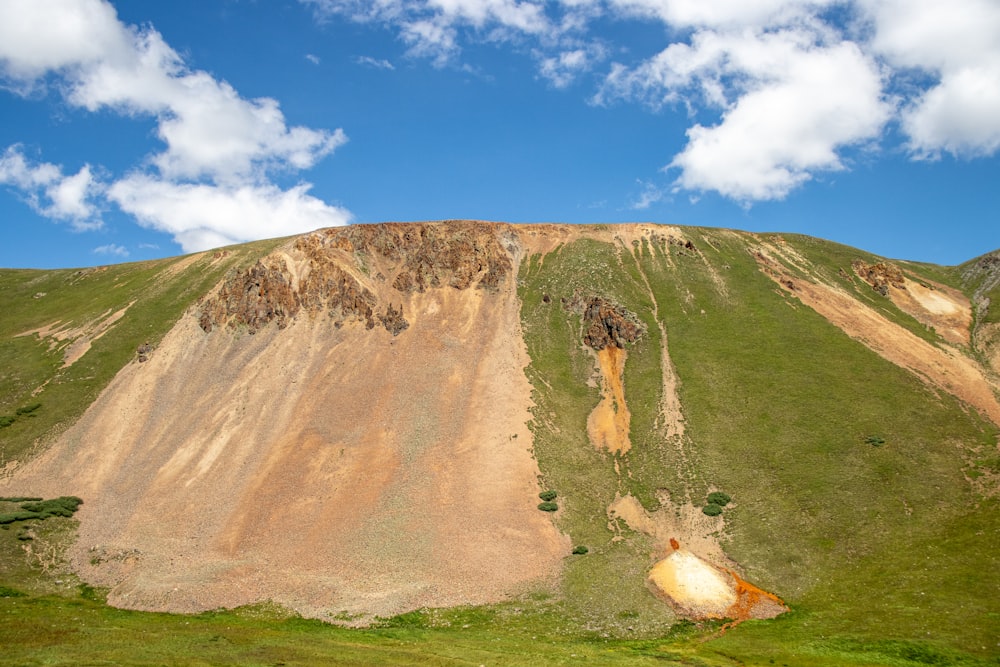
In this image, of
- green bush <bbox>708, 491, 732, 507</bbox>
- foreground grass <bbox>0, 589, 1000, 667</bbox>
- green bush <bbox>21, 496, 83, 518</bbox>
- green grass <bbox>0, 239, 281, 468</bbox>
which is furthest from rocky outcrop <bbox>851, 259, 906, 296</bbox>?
green bush <bbox>21, 496, 83, 518</bbox>

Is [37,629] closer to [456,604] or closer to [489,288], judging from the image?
[456,604]

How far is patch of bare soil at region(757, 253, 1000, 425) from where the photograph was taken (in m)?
76.8

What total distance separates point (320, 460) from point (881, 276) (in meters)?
104

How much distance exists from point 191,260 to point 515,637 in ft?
369

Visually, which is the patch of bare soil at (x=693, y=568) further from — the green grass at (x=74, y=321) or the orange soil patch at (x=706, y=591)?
the green grass at (x=74, y=321)

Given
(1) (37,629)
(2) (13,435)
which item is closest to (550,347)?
(1) (37,629)

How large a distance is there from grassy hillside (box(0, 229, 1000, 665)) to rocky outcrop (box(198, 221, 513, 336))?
31.3 feet

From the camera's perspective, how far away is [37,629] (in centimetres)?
3916

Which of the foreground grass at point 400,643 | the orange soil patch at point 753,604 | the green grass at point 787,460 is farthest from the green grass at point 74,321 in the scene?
the orange soil patch at point 753,604

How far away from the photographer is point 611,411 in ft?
269

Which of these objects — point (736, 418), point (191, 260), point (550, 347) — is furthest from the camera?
point (191, 260)

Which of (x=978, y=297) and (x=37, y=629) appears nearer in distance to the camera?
(x=37, y=629)

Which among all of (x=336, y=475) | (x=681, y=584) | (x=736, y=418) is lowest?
(x=681, y=584)

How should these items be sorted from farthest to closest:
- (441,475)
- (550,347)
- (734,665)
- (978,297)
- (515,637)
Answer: (978,297), (550,347), (441,475), (515,637), (734,665)
